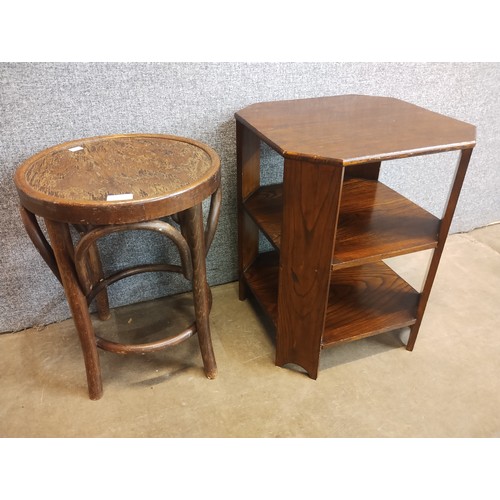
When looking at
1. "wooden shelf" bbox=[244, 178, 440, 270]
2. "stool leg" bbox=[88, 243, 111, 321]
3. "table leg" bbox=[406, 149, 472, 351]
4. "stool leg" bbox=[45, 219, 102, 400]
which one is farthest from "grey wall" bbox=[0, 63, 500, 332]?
"table leg" bbox=[406, 149, 472, 351]

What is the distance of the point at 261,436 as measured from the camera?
985 mm

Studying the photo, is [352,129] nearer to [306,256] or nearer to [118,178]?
[306,256]

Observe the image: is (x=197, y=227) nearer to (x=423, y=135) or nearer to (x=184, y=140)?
(x=184, y=140)

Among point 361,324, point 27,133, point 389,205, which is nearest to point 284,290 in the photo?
point 361,324

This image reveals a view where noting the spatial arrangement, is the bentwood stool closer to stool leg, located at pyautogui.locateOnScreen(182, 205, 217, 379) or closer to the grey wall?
stool leg, located at pyautogui.locateOnScreen(182, 205, 217, 379)

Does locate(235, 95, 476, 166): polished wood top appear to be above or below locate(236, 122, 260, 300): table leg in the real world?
above

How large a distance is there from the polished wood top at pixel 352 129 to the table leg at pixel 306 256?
5cm

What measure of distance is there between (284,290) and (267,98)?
583mm

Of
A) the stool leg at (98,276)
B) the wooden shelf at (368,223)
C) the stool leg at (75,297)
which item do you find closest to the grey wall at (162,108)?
the stool leg at (98,276)

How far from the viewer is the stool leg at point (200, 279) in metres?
0.89

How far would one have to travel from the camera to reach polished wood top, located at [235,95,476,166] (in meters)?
0.85

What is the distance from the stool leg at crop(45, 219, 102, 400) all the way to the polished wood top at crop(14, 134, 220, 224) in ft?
0.22

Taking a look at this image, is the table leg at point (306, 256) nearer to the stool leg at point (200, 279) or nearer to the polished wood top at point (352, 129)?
the polished wood top at point (352, 129)

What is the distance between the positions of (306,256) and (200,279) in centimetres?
26
